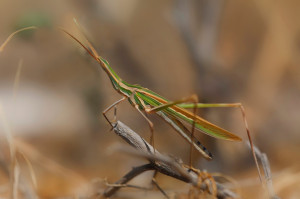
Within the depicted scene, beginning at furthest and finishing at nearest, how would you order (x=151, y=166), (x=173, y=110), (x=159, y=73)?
(x=159, y=73) → (x=173, y=110) → (x=151, y=166)

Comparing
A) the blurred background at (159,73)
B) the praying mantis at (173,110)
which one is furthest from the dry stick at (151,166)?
the blurred background at (159,73)

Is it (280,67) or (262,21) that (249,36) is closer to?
(262,21)

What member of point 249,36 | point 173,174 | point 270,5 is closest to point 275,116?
point 249,36

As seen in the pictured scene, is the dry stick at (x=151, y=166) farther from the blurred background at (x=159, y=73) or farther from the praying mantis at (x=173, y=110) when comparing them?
the blurred background at (x=159, y=73)

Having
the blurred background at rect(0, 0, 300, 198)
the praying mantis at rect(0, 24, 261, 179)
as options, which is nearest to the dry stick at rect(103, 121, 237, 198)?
the praying mantis at rect(0, 24, 261, 179)

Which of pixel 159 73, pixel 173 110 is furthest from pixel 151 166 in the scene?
pixel 159 73

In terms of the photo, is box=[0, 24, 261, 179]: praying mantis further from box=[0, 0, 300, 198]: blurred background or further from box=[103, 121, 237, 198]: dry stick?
box=[0, 0, 300, 198]: blurred background

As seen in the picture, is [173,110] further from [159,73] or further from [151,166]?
[159,73]

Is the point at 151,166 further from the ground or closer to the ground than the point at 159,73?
closer to the ground
